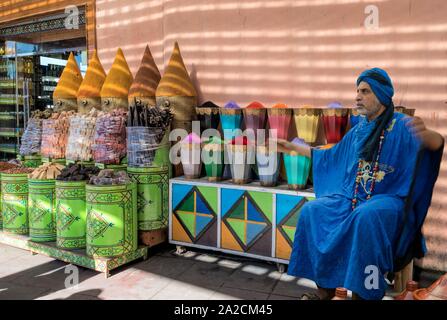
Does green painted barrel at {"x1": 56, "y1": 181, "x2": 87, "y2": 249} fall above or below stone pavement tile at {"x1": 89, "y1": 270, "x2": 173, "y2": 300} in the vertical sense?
above

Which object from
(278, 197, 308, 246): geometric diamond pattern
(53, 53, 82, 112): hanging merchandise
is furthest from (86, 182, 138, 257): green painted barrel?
(53, 53, 82, 112): hanging merchandise

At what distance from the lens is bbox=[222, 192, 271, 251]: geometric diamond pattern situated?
3283mm

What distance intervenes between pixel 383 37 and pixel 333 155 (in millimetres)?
1276

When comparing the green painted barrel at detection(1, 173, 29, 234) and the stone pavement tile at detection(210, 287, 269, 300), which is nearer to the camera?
the stone pavement tile at detection(210, 287, 269, 300)

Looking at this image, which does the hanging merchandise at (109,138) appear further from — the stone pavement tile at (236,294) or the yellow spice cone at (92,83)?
the stone pavement tile at (236,294)

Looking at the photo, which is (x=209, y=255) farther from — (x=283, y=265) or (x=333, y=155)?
(x=333, y=155)

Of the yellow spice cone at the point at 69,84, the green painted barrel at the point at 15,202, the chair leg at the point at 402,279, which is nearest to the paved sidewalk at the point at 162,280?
A: the green painted barrel at the point at 15,202

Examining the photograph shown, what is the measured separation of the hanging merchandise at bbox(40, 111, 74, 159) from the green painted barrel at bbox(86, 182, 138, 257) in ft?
3.60

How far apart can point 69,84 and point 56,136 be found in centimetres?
74

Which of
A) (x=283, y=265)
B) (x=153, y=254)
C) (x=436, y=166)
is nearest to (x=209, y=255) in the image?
(x=153, y=254)

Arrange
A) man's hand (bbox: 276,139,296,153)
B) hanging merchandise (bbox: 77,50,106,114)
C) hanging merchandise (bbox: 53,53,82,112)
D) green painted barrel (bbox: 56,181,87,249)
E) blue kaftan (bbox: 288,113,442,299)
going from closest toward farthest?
blue kaftan (bbox: 288,113,442,299) < man's hand (bbox: 276,139,296,153) < green painted barrel (bbox: 56,181,87,249) < hanging merchandise (bbox: 77,50,106,114) < hanging merchandise (bbox: 53,53,82,112)

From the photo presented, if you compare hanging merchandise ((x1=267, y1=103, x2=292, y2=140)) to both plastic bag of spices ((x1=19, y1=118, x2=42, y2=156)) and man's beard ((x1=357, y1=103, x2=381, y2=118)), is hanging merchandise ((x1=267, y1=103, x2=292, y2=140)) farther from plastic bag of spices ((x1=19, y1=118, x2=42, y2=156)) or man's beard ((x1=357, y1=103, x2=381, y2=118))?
plastic bag of spices ((x1=19, y1=118, x2=42, y2=156))

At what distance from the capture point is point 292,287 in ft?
9.86

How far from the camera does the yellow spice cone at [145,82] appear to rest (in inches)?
152
